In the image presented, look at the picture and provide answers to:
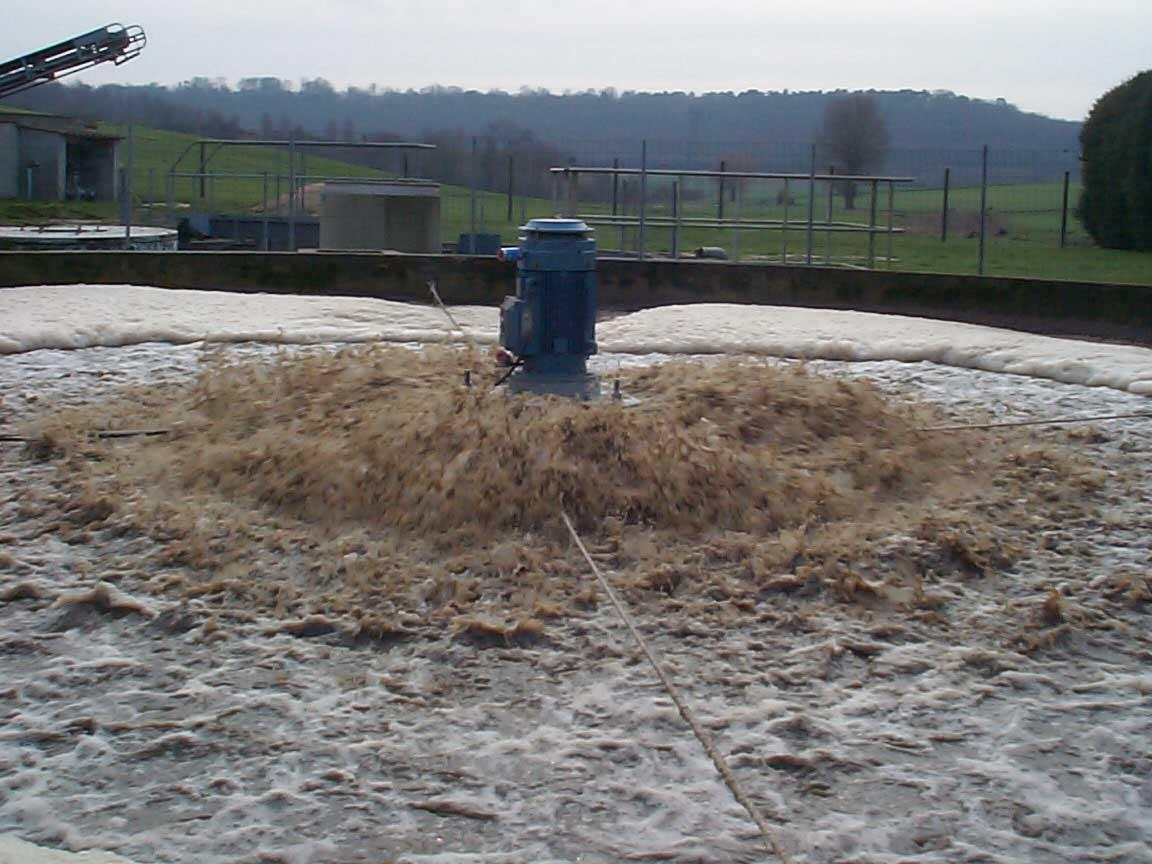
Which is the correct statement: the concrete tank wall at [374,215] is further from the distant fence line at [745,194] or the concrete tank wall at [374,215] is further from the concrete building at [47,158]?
the concrete building at [47,158]

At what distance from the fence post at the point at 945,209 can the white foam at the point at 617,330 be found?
10653 millimetres

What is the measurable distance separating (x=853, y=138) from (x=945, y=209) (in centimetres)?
947

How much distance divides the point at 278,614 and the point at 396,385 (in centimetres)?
242

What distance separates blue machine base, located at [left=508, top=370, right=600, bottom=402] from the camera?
6.46m

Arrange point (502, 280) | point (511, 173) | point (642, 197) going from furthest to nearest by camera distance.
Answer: point (511, 173)
point (642, 197)
point (502, 280)

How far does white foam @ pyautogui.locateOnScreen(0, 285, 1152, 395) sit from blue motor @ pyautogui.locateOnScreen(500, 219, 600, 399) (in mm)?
2304

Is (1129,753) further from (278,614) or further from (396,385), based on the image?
(396,385)

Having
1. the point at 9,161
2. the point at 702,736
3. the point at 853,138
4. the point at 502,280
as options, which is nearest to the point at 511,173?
the point at 502,280

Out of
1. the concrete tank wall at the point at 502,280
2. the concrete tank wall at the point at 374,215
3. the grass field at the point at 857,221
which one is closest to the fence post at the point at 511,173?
the grass field at the point at 857,221

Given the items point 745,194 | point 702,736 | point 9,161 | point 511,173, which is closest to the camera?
point 702,736

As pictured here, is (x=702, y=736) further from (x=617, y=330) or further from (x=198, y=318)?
(x=198, y=318)

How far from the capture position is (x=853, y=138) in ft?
102

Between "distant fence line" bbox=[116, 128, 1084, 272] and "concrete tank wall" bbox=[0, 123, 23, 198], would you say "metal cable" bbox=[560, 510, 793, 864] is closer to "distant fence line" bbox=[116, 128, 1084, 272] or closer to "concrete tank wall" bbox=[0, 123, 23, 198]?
"distant fence line" bbox=[116, 128, 1084, 272]

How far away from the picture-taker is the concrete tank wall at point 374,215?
1641 cm
